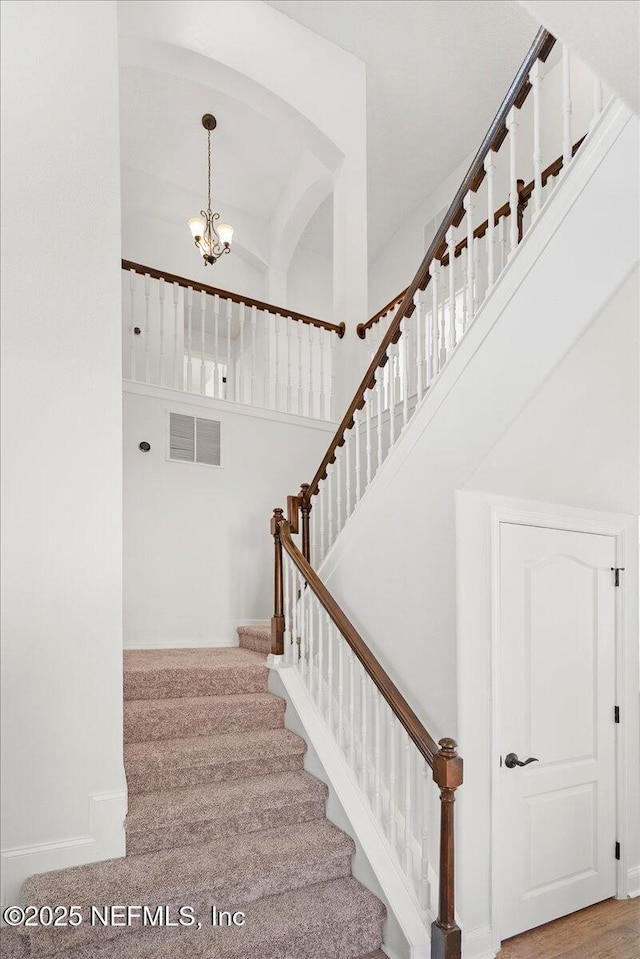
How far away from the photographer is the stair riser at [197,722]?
358cm

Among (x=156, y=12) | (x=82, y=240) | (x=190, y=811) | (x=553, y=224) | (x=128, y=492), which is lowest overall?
(x=190, y=811)

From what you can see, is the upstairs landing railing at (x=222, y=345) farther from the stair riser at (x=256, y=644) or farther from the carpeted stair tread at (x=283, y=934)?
the carpeted stair tread at (x=283, y=934)

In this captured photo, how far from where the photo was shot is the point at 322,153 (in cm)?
606

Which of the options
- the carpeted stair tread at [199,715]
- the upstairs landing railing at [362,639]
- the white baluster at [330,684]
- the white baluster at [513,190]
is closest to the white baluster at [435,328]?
the upstairs landing railing at [362,639]

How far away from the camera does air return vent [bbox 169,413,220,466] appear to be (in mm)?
5559

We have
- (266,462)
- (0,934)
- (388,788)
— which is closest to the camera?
(0,934)

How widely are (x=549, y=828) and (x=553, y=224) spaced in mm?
2946

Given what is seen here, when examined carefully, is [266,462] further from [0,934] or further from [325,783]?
[0,934]

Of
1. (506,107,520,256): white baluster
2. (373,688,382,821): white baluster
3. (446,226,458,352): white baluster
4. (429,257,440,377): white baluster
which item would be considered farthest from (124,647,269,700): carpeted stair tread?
(506,107,520,256): white baluster

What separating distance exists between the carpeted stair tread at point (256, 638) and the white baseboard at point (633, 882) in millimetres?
2663

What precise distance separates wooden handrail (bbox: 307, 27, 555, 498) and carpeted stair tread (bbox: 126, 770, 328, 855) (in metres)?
1.98

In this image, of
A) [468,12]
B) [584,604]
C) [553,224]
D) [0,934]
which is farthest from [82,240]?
[468,12]

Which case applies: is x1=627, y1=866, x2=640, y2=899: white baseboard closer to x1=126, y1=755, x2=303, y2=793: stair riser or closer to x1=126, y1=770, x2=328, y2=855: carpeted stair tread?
x1=126, y1=770, x2=328, y2=855: carpeted stair tread

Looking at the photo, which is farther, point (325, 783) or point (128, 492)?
point (128, 492)
